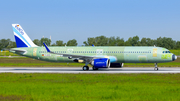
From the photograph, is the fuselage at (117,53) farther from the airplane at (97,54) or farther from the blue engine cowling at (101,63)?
the blue engine cowling at (101,63)

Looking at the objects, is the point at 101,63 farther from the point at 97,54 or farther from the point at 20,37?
the point at 20,37

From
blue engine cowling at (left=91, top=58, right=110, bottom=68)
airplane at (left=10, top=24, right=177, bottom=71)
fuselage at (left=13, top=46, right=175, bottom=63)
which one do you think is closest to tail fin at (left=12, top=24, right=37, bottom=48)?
airplane at (left=10, top=24, right=177, bottom=71)

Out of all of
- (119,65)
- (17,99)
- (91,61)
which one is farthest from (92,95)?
(119,65)

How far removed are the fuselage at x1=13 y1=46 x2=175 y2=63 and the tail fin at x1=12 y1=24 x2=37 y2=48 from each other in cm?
129

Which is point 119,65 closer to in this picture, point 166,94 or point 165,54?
point 165,54

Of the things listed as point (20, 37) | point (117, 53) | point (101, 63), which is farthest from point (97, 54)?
point (20, 37)

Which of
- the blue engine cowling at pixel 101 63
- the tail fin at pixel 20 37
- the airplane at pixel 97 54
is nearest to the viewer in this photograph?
the blue engine cowling at pixel 101 63

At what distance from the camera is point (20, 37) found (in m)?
41.8

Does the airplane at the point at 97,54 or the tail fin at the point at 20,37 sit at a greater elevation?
the tail fin at the point at 20,37

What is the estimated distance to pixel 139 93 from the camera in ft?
49.3

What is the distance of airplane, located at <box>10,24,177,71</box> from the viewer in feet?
117

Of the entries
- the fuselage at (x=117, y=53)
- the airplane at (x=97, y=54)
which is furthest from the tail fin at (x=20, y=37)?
the fuselage at (x=117, y=53)

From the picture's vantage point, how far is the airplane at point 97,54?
35.8 meters

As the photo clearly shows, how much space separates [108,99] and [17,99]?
535 centimetres
